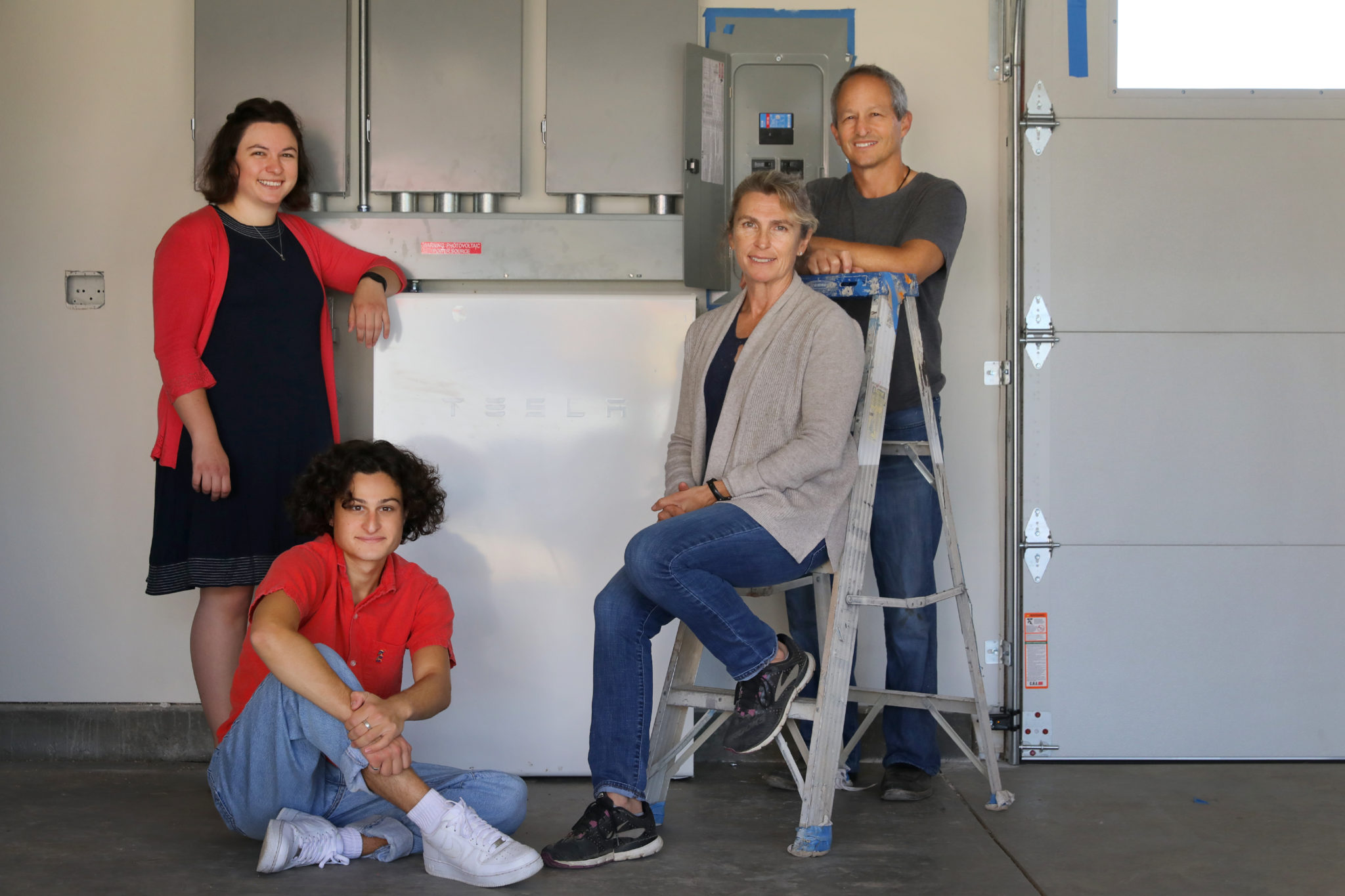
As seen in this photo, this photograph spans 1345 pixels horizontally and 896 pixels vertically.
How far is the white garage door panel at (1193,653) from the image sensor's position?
2.96m

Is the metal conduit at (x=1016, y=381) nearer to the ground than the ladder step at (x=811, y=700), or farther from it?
farther from it

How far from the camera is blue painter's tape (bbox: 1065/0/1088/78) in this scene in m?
2.98

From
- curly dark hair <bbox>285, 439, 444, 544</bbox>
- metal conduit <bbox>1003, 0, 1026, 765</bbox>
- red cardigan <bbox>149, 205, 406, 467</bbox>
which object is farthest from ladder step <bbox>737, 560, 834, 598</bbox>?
red cardigan <bbox>149, 205, 406, 467</bbox>

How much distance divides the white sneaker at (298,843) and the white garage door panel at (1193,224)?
2.19 meters

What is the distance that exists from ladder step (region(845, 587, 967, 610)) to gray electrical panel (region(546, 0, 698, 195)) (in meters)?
1.25

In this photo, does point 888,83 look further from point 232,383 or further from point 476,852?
point 476,852

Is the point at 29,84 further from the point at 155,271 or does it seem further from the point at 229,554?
the point at 229,554

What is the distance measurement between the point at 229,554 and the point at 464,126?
1247mm

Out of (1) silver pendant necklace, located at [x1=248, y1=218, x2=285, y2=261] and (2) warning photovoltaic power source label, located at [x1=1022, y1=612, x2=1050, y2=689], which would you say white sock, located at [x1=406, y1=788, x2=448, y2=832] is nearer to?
(1) silver pendant necklace, located at [x1=248, y1=218, x2=285, y2=261]

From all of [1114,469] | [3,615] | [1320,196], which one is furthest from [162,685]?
[1320,196]

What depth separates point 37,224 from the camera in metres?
3.00

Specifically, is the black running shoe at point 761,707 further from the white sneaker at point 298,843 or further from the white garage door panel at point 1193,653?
the white garage door panel at point 1193,653

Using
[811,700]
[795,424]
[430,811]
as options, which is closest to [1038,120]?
[795,424]

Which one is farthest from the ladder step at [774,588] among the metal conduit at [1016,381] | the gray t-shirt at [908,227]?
the metal conduit at [1016,381]
